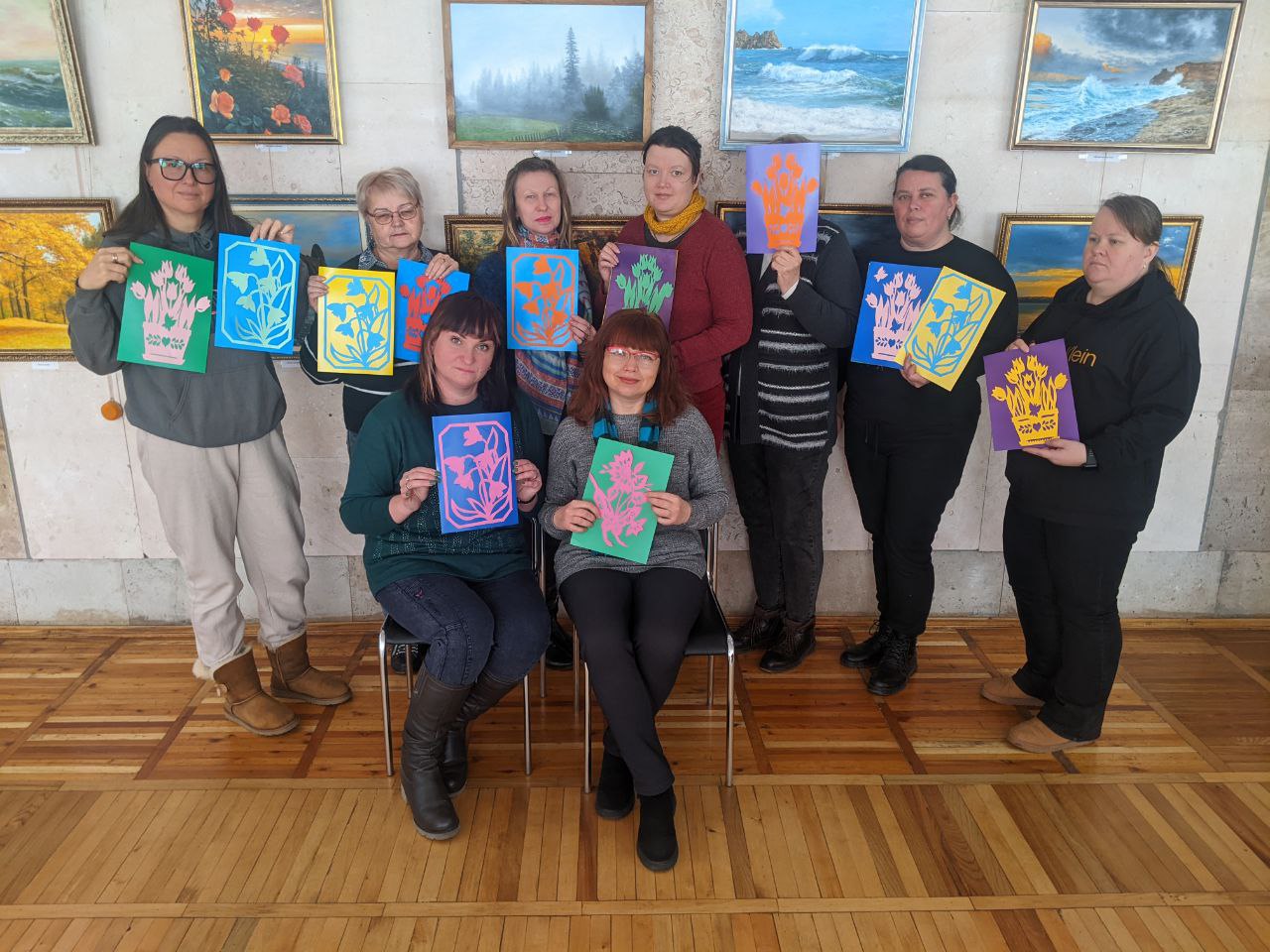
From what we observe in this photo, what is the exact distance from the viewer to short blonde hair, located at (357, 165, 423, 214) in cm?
316

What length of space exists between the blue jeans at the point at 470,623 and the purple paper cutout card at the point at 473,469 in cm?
21

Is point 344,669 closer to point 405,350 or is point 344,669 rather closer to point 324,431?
point 324,431

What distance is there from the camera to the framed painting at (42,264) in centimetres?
363

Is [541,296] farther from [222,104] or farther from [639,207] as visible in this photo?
[222,104]

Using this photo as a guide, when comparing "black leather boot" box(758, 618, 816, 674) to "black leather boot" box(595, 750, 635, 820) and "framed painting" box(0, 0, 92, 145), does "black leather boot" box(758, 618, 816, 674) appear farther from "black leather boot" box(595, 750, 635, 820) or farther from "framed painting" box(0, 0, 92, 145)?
"framed painting" box(0, 0, 92, 145)

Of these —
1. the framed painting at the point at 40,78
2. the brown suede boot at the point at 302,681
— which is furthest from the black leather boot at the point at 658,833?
the framed painting at the point at 40,78

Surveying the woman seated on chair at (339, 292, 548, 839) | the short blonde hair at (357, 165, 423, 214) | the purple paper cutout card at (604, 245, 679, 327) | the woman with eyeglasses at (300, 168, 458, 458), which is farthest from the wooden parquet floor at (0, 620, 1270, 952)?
the short blonde hair at (357, 165, 423, 214)

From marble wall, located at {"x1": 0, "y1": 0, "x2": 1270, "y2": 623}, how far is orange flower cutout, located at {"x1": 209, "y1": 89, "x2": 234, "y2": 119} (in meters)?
0.13

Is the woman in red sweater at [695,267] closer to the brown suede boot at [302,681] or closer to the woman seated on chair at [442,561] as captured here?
the woman seated on chair at [442,561]

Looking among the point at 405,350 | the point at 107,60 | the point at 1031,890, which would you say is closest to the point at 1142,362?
the point at 1031,890

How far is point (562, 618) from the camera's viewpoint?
4.14 metres

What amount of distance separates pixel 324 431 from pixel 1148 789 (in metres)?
3.59

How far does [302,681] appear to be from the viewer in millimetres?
3477

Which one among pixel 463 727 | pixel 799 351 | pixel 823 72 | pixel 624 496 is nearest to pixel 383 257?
pixel 624 496
